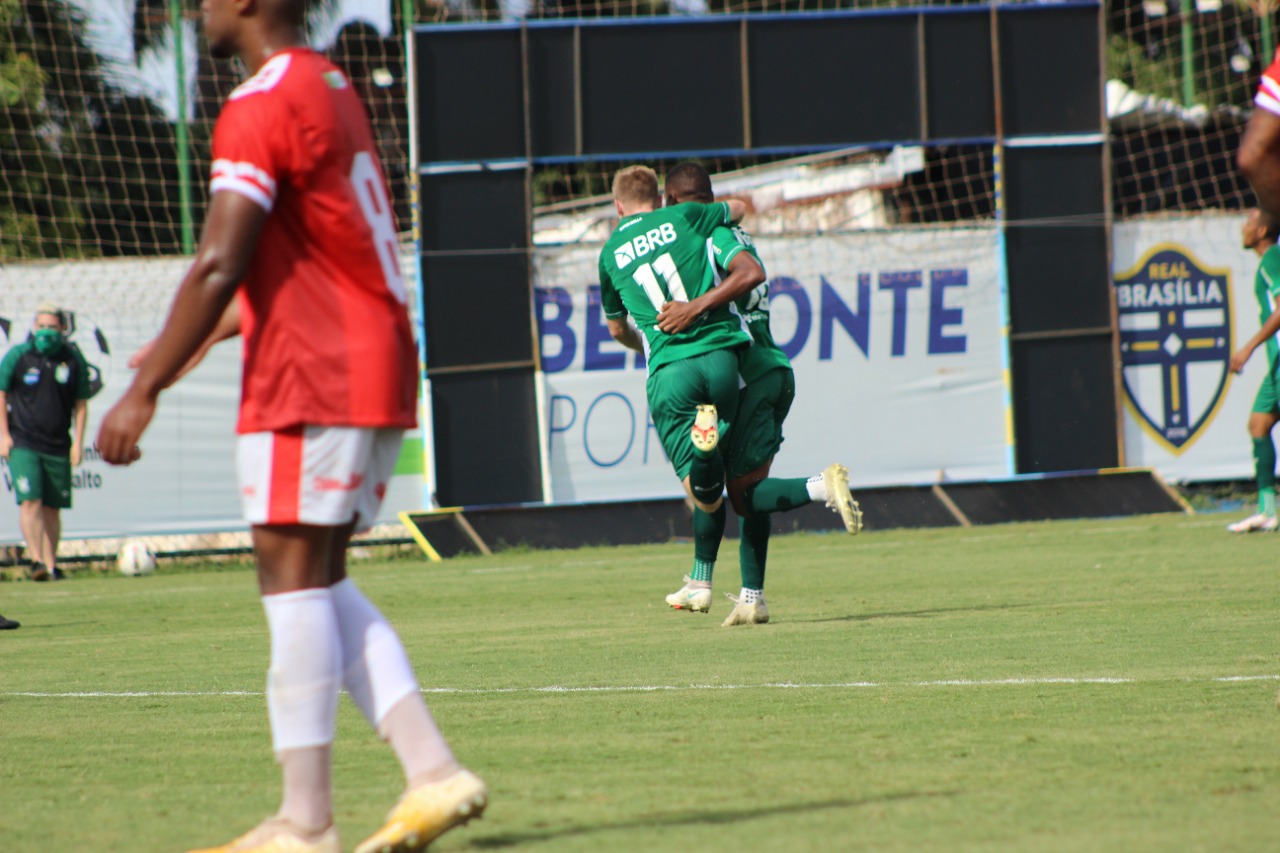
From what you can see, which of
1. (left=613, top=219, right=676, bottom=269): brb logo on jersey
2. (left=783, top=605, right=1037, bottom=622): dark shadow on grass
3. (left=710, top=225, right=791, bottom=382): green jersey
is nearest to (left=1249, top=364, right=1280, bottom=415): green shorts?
(left=783, top=605, right=1037, bottom=622): dark shadow on grass

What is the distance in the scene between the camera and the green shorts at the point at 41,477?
13727 mm

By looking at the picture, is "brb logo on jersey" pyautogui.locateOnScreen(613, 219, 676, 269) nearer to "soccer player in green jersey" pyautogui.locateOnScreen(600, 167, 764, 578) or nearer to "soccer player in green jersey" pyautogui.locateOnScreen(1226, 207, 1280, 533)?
"soccer player in green jersey" pyautogui.locateOnScreen(600, 167, 764, 578)

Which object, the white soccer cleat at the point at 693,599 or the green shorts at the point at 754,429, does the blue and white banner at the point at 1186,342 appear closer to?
the white soccer cleat at the point at 693,599

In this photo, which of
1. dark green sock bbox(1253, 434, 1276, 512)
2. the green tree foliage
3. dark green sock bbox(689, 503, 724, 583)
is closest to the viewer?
dark green sock bbox(689, 503, 724, 583)

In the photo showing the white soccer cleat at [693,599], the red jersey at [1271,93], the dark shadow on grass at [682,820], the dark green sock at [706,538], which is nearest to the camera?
the dark shadow on grass at [682,820]

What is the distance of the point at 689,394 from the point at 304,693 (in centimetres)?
488

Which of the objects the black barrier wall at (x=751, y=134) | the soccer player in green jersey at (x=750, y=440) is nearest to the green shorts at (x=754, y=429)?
the soccer player in green jersey at (x=750, y=440)

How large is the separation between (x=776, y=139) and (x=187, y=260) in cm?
575

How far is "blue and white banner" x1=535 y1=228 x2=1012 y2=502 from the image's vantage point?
15.7 m

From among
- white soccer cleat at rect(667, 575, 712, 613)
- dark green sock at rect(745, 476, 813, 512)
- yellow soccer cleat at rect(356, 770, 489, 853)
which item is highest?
dark green sock at rect(745, 476, 813, 512)

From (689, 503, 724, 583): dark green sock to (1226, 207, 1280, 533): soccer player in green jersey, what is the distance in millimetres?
4877

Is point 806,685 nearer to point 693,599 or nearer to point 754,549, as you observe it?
point 754,549

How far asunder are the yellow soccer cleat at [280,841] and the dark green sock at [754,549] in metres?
4.77

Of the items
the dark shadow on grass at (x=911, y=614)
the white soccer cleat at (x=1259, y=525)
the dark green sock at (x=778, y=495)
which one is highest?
the dark green sock at (x=778, y=495)
